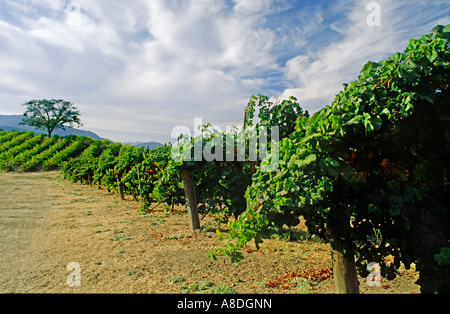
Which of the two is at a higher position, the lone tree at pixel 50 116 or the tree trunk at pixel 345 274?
the lone tree at pixel 50 116

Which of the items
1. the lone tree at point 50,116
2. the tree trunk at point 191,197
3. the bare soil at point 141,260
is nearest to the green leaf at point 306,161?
the bare soil at point 141,260

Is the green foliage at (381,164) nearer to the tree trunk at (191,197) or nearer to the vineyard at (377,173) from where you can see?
the vineyard at (377,173)

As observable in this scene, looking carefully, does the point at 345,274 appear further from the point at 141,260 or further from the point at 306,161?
the point at 141,260

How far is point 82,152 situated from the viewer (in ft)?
104

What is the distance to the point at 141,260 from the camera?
14.8 ft

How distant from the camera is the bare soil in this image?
11.7 feet

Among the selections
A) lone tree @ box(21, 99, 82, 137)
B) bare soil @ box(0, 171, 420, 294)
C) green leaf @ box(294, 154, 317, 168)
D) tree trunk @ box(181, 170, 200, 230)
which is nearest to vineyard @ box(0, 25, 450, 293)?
green leaf @ box(294, 154, 317, 168)

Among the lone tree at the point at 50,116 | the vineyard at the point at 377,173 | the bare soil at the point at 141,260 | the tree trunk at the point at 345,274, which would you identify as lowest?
the bare soil at the point at 141,260

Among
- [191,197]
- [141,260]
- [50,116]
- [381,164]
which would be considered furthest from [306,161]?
[50,116]

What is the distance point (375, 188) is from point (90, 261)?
4.35m

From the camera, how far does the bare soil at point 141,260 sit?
357 centimetres
